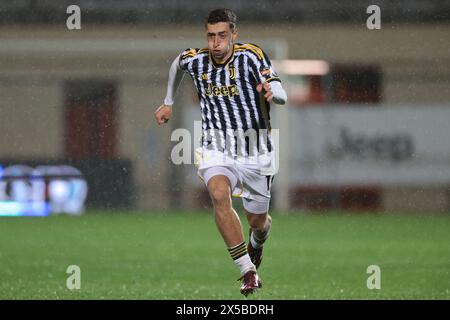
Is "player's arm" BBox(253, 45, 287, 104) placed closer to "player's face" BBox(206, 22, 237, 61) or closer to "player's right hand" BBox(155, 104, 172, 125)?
"player's face" BBox(206, 22, 237, 61)

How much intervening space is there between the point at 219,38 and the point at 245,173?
0.98 metres

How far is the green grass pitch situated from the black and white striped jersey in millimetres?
1076

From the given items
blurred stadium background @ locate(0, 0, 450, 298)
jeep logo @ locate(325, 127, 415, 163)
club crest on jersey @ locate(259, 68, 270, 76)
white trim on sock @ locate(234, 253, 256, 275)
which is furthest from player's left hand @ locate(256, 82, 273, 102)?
jeep logo @ locate(325, 127, 415, 163)

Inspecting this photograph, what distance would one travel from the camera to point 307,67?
17281mm

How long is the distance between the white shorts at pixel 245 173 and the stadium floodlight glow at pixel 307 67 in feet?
33.5

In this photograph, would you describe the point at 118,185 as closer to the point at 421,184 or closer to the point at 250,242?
the point at 421,184

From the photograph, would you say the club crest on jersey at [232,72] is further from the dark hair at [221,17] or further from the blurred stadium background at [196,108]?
the blurred stadium background at [196,108]

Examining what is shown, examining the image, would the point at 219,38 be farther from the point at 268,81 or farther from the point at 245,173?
the point at 245,173

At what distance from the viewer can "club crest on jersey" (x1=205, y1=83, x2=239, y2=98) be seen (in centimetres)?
618

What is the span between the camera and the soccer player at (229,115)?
6.02 m

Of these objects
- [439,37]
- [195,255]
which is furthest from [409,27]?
[195,255]

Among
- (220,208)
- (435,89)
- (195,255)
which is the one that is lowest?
(195,255)

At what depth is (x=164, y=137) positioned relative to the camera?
1675 cm

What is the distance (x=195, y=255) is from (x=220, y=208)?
405cm
